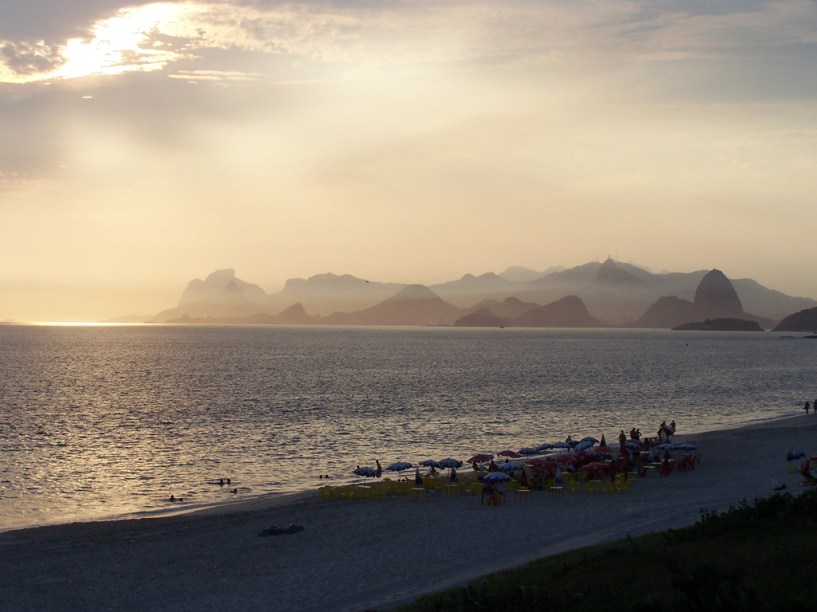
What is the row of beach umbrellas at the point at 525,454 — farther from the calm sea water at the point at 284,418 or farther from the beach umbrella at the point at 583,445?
the calm sea water at the point at 284,418

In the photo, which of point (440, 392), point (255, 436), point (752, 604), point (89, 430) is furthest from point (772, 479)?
point (440, 392)

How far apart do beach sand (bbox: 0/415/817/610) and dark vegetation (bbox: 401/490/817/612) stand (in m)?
3.74

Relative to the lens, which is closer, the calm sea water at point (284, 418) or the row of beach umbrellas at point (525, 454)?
the row of beach umbrellas at point (525, 454)

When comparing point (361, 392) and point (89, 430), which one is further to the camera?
point (361, 392)

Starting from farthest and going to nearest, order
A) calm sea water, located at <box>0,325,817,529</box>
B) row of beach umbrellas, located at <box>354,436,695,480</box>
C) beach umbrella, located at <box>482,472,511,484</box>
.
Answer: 1. calm sea water, located at <box>0,325,817,529</box>
2. row of beach umbrellas, located at <box>354,436,695,480</box>
3. beach umbrella, located at <box>482,472,511,484</box>

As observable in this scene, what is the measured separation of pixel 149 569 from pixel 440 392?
63.1 m

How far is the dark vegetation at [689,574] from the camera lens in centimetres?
1183

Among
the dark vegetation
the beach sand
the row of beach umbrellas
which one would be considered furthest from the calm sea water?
the dark vegetation

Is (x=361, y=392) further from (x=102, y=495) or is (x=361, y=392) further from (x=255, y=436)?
(x=102, y=495)

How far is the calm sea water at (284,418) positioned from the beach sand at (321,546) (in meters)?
5.41

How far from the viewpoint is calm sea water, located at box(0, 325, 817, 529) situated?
3794cm

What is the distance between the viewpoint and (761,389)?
90.0m

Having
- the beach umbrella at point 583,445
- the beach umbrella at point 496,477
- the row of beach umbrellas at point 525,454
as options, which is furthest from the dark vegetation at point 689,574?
the beach umbrella at point 583,445

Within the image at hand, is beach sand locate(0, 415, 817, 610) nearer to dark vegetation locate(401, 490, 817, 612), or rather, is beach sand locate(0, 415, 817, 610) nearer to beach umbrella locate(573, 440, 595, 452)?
dark vegetation locate(401, 490, 817, 612)
